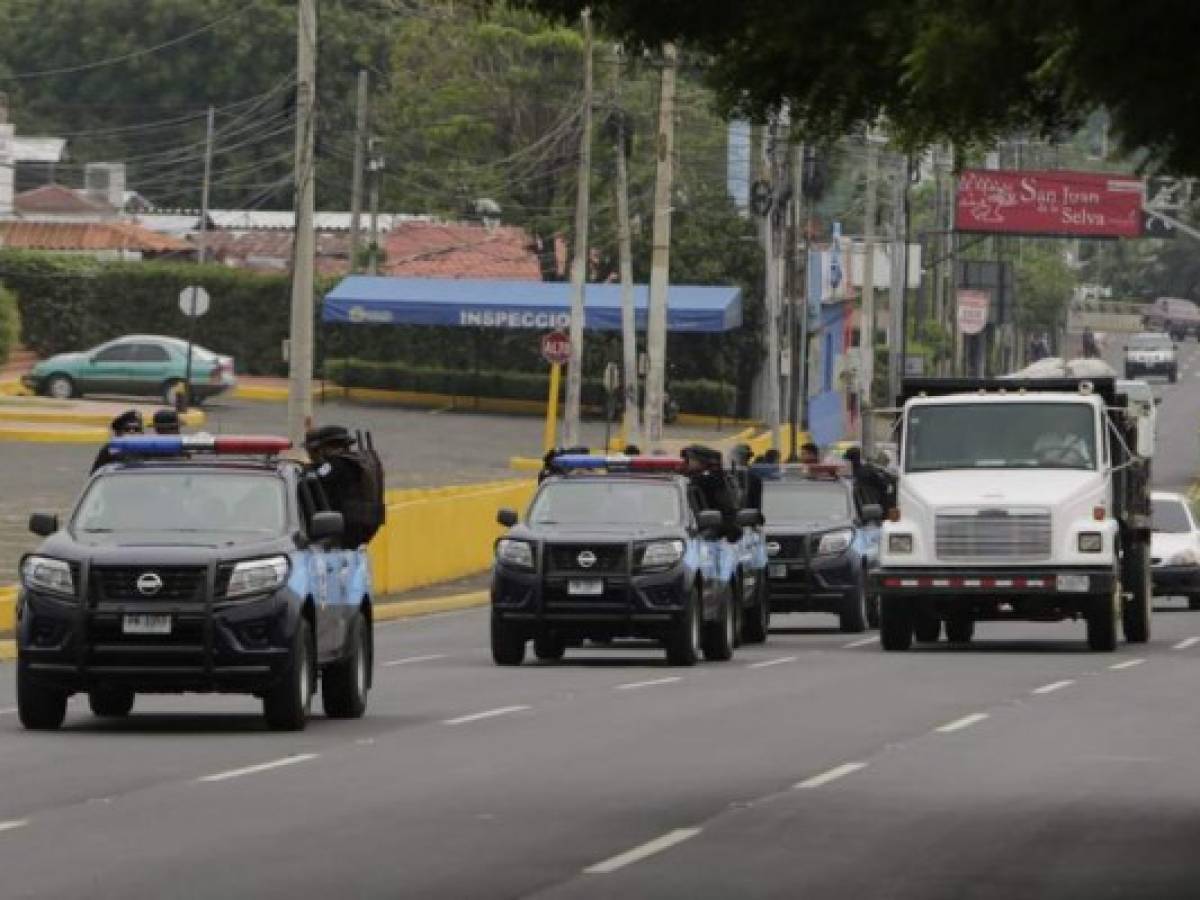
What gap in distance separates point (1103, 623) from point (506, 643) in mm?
7113

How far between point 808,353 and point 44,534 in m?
71.0

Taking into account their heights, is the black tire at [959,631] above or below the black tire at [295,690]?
below

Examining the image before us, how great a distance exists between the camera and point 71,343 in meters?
93.8

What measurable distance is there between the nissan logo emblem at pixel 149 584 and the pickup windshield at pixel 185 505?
0.69 meters

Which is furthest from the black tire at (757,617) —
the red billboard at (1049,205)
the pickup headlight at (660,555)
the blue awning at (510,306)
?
the red billboard at (1049,205)

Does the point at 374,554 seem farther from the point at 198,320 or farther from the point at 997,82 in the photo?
the point at 198,320

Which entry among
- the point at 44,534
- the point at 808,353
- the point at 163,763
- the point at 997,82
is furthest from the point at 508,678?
the point at 808,353

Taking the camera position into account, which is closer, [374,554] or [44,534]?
[44,534]

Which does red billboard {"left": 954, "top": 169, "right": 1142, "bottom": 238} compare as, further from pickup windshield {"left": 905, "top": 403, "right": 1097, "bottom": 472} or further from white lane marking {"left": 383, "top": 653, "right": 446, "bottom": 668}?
white lane marking {"left": 383, "top": 653, "right": 446, "bottom": 668}

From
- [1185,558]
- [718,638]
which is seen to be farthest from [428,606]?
[1185,558]

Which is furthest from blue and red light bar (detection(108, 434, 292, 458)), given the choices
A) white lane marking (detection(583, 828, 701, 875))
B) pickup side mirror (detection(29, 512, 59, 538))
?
white lane marking (detection(583, 828, 701, 875))

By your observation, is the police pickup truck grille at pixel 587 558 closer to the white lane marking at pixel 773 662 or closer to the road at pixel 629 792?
the road at pixel 629 792

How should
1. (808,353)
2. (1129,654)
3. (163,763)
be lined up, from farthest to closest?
(808,353)
(1129,654)
(163,763)

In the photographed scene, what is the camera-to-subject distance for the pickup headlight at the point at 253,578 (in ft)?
71.2
